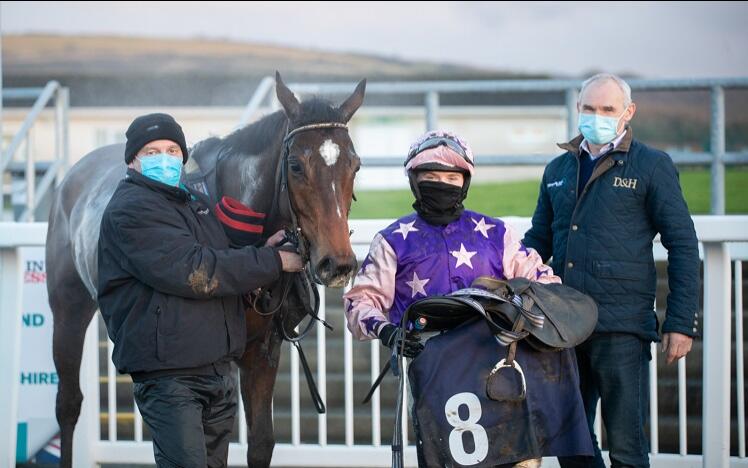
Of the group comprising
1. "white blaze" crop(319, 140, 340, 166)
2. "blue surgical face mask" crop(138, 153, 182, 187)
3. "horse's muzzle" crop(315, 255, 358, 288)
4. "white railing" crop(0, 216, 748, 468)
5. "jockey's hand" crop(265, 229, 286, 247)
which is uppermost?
"white blaze" crop(319, 140, 340, 166)

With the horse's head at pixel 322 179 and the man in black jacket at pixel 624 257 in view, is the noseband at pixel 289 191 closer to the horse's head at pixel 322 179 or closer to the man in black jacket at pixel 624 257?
the horse's head at pixel 322 179

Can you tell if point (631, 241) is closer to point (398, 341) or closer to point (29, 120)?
point (398, 341)

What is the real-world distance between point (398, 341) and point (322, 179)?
659 millimetres

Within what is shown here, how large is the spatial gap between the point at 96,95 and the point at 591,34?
616 centimetres

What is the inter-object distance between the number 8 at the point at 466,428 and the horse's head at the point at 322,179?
56cm

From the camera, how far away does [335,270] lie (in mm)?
3084

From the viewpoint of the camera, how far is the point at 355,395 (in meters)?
5.70

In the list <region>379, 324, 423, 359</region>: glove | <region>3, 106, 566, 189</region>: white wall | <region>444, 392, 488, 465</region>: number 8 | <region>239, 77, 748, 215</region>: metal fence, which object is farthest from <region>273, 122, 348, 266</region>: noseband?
<region>3, 106, 566, 189</region>: white wall

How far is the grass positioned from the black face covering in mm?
5344

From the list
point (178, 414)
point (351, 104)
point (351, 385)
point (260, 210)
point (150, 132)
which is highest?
point (351, 104)

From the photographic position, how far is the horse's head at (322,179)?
10.2 ft

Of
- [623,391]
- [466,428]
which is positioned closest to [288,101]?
[466,428]

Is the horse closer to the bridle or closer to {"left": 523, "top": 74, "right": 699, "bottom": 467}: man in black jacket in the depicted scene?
the bridle

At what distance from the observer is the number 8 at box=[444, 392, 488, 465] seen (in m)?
2.80
